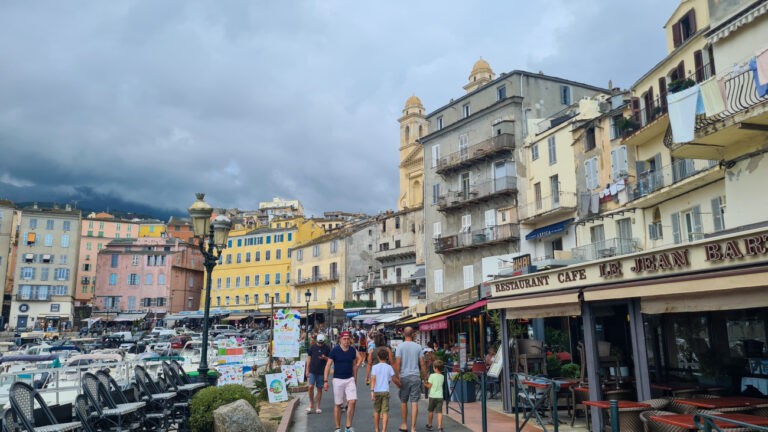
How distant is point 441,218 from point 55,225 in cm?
5433

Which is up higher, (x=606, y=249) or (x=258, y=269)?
(x=258, y=269)

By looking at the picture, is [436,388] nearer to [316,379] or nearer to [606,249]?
[316,379]

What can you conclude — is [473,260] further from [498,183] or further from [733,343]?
[733,343]

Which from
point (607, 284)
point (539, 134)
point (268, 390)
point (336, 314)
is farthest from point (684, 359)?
point (336, 314)

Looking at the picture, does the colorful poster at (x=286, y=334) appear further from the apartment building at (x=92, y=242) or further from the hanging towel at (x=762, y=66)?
the apartment building at (x=92, y=242)

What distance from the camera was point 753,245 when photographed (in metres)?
7.23

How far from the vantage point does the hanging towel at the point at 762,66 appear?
13.4m

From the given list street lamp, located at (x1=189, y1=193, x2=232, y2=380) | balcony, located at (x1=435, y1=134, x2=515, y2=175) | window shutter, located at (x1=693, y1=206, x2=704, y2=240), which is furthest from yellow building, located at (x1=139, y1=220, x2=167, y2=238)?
street lamp, located at (x1=189, y1=193, x2=232, y2=380)

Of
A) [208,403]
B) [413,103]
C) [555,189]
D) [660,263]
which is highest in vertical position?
[413,103]

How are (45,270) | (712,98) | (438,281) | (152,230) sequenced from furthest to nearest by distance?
(152,230), (45,270), (438,281), (712,98)

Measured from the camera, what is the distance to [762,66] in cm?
1360

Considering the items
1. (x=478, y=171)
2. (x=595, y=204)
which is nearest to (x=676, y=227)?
(x=595, y=204)

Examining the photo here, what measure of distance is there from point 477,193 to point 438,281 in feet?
23.4

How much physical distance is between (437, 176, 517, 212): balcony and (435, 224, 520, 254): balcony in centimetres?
203
